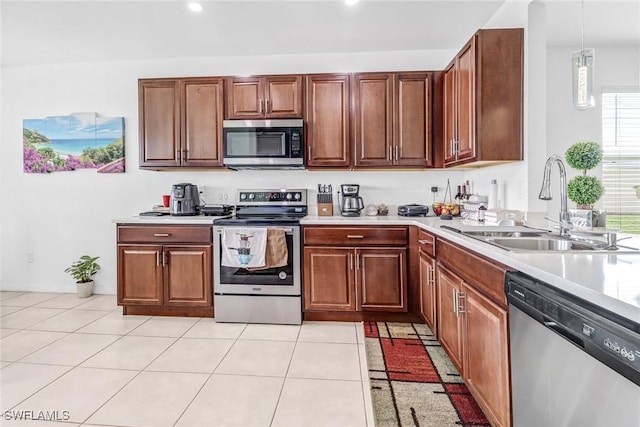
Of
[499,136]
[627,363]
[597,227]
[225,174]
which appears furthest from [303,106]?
[627,363]

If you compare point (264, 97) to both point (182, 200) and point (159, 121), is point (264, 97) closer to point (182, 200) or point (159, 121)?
point (159, 121)

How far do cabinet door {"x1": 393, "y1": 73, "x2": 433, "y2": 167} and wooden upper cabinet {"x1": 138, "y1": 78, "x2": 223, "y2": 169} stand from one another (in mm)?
1687

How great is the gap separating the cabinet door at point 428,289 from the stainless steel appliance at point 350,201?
786 mm

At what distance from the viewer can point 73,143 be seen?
3.76 metres

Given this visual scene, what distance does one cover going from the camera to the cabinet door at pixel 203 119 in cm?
321

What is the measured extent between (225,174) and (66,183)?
1.89 metres

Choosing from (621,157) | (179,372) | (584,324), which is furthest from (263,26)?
(621,157)

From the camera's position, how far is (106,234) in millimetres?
3787

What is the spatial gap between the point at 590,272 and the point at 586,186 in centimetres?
104

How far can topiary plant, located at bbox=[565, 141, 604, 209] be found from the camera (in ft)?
5.89

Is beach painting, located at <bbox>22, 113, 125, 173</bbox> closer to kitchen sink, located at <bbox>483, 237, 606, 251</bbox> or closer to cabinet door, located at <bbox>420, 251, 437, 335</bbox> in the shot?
cabinet door, located at <bbox>420, 251, 437, 335</bbox>

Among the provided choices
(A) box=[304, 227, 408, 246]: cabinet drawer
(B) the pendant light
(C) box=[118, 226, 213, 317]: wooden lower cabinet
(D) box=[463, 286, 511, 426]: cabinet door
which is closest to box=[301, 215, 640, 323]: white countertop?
(D) box=[463, 286, 511, 426]: cabinet door

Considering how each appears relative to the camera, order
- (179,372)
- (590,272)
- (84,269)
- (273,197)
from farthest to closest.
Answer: (84,269)
(273,197)
(179,372)
(590,272)

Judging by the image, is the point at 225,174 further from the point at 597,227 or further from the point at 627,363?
the point at 627,363
